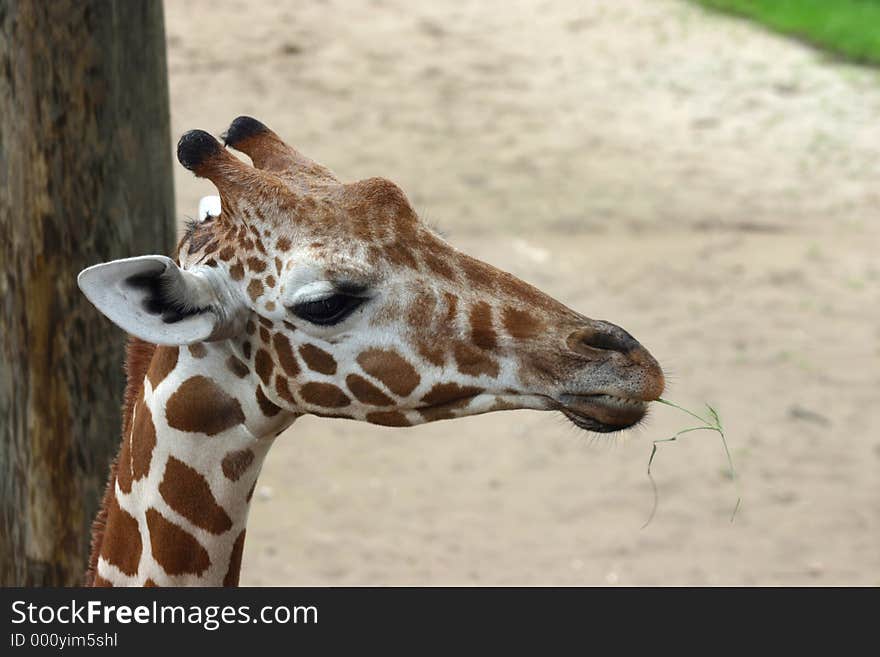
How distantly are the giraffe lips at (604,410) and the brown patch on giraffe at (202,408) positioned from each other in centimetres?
86

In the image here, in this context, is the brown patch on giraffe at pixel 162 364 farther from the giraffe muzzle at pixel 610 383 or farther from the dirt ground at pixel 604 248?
the dirt ground at pixel 604 248

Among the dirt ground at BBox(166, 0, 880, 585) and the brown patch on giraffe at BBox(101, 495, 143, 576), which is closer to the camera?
the brown patch on giraffe at BBox(101, 495, 143, 576)

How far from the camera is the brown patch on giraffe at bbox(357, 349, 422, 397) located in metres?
3.24

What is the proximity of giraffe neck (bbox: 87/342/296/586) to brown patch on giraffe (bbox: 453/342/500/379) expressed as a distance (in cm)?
49

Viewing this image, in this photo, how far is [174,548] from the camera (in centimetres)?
344

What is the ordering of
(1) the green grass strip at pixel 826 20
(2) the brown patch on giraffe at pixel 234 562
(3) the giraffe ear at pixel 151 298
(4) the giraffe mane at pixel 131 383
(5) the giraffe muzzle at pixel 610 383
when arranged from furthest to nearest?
(1) the green grass strip at pixel 826 20 → (4) the giraffe mane at pixel 131 383 → (2) the brown patch on giraffe at pixel 234 562 → (5) the giraffe muzzle at pixel 610 383 → (3) the giraffe ear at pixel 151 298

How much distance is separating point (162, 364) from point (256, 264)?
398 mm

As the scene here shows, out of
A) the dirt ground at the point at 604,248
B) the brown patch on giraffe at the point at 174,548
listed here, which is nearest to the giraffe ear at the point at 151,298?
the brown patch on giraffe at the point at 174,548

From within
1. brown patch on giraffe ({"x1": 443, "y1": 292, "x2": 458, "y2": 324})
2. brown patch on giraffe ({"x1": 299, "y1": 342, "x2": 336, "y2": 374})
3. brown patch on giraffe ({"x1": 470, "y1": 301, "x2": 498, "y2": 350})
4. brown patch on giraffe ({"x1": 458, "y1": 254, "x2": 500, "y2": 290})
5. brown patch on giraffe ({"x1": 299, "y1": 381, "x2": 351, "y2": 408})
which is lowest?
brown patch on giraffe ({"x1": 299, "y1": 381, "x2": 351, "y2": 408})

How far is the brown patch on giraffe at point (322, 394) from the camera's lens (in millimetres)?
3279

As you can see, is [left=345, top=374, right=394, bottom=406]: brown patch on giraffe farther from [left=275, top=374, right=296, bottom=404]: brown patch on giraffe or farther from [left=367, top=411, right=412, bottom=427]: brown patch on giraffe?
[left=275, top=374, right=296, bottom=404]: brown patch on giraffe

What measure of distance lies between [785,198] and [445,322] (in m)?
8.39

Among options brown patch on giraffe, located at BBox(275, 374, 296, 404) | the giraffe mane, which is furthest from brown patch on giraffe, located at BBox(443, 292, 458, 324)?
the giraffe mane

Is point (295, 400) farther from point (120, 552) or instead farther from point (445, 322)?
point (120, 552)
